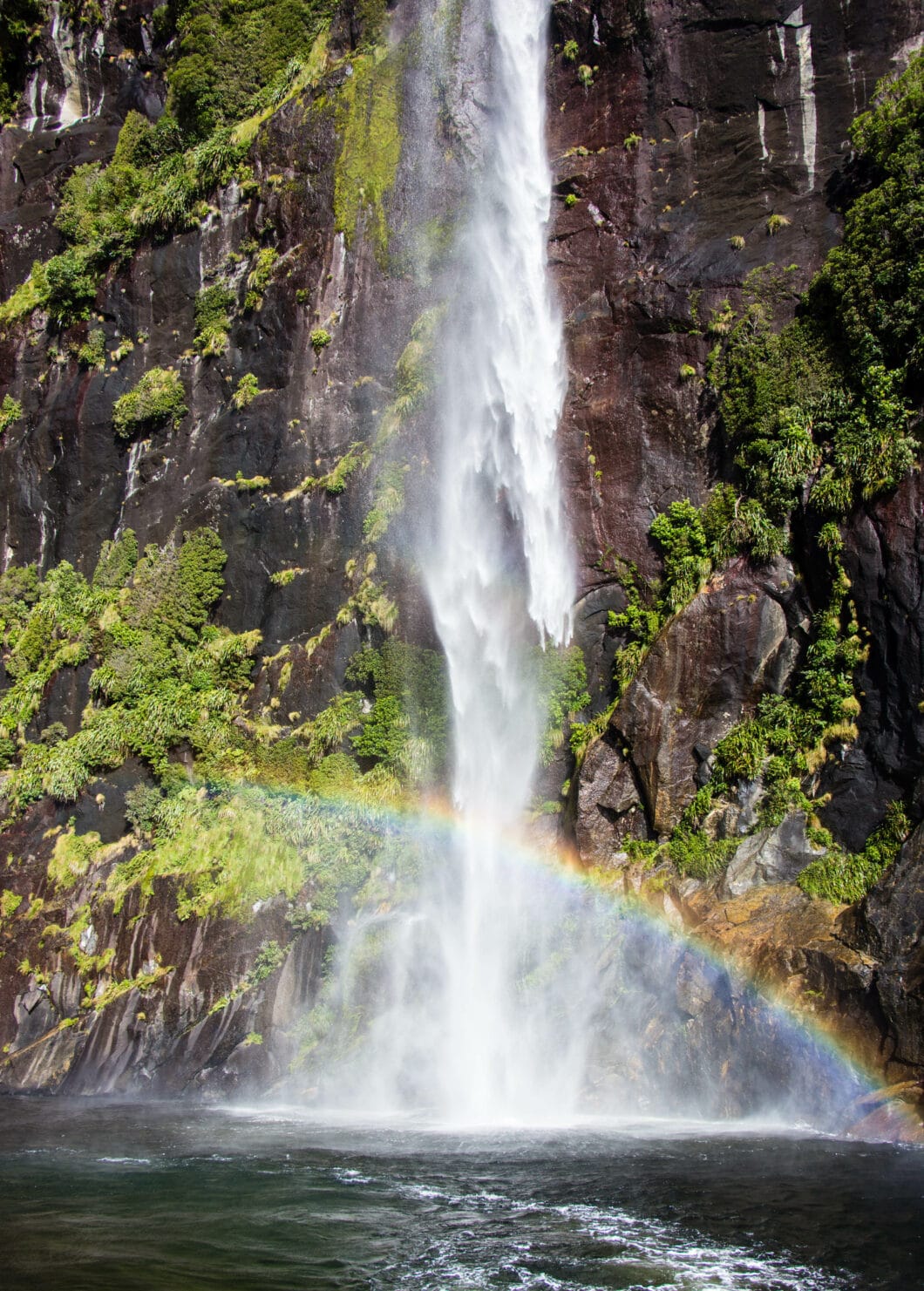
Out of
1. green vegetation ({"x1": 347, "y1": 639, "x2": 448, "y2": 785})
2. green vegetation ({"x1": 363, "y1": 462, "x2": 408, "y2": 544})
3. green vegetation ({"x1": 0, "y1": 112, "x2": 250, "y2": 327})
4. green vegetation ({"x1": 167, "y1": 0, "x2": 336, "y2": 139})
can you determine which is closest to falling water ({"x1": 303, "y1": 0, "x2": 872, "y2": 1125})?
green vegetation ({"x1": 347, "y1": 639, "x2": 448, "y2": 785})

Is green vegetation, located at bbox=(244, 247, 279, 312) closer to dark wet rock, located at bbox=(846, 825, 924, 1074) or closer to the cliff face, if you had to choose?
the cliff face

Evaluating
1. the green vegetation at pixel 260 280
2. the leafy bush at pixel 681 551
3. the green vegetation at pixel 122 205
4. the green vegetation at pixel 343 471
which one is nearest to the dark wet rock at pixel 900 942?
the leafy bush at pixel 681 551

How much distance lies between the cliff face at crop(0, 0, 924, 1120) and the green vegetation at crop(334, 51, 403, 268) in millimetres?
110

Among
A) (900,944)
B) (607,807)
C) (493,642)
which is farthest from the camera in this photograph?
(493,642)

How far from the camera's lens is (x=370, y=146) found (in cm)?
2761

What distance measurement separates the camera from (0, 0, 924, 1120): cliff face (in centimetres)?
1673

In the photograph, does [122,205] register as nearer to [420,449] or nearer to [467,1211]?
[420,449]

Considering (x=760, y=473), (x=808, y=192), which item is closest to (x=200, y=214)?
(x=808, y=192)

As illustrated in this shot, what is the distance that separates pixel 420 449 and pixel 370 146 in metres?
9.92

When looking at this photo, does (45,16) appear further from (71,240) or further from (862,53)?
(862,53)

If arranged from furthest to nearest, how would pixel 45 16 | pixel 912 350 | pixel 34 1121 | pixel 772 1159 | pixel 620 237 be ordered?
pixel 45 16
pixel 620 237
pixel 912 350
pixel 34 1121
pixel 772 1159

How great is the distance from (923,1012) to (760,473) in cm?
1074

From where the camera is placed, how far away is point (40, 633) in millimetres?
27609

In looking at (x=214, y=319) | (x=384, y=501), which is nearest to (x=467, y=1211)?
(x=384, y=501)
